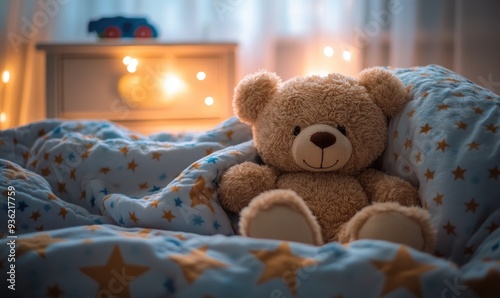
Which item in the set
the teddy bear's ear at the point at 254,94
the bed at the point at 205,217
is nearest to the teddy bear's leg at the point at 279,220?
the bed at the point at 205,217

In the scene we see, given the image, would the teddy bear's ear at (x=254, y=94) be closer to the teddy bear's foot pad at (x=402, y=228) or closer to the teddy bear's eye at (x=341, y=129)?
the teddy bear's eye at (x=341, y=129)

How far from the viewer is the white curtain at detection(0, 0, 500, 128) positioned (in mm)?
2016

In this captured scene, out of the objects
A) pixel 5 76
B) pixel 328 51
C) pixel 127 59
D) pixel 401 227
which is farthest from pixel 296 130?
pixel 5 76

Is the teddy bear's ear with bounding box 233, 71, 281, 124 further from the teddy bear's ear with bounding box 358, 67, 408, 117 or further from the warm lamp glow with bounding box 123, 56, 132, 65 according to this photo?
the warm lamp glow with bounding box 123, 56, 132, 65

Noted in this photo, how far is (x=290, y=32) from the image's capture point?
2.09 m

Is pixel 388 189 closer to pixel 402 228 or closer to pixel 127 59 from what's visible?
pixel 402 228

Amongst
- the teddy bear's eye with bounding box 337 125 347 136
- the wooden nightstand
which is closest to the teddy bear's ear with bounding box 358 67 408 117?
the teddy bear's eye with bounding box 337 125 347 136

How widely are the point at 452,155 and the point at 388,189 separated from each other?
0.41 feet

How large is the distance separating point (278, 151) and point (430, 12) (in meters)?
1.45

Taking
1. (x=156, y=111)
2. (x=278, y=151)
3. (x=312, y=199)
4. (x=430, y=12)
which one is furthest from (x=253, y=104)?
(x=430, y=12)

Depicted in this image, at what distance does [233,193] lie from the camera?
0.92m

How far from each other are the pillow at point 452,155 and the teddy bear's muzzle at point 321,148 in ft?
0.40

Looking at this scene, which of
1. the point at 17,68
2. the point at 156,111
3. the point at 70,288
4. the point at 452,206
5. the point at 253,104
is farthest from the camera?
the point at 17,68

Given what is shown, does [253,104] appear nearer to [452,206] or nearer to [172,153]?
[172,153]
